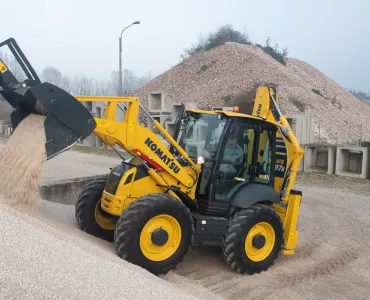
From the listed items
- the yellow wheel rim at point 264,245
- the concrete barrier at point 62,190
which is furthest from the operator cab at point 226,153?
the concrete barrier at point 62,190

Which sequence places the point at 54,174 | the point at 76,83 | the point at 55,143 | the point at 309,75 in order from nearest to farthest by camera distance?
the point at 55,143
the point at 54,174
the point at 309,75
the point at 76,83

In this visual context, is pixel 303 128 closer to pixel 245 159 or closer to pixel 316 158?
pixel 316 158

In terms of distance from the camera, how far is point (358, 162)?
14867 mm

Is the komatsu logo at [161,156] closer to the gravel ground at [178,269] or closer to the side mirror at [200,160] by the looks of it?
the side mirror at [200,160]

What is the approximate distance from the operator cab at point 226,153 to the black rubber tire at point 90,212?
138cm

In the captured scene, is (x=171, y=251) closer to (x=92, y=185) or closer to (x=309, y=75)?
(x=92, y=185)

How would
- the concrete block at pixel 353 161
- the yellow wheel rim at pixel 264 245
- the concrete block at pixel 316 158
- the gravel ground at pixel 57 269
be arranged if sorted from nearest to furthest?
the gravel ground at pixel 57 269
the yellow wheel rim at pixel 264 245
the concrete block at pixel 353 161
the concrete block at pixel 316 158

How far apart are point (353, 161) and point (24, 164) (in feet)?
40.6

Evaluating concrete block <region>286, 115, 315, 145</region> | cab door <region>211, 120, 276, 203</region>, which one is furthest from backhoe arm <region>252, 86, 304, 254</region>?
concrete block <region>286, 115, 315, 145</region>

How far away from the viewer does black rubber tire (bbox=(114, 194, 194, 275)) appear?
16.5 ft

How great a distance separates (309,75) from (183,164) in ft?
114

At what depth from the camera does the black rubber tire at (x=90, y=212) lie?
6.21 meters

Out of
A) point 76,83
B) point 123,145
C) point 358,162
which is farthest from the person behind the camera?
point 76,83

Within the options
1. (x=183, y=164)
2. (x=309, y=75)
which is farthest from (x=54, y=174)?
(x=309, y=75)
